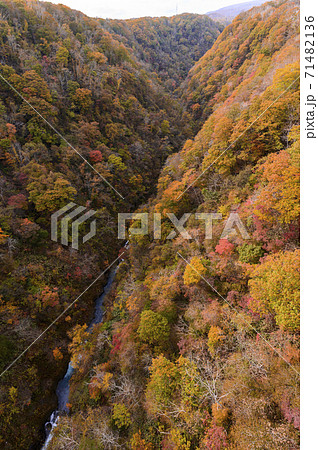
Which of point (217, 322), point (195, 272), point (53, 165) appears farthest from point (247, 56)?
point (217, 322)

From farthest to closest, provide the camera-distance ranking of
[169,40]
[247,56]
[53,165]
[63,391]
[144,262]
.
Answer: [169,40] → [247,56] → [53,165] → [144,262] → [63,391]

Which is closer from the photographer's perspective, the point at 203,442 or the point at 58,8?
the point at 203,442

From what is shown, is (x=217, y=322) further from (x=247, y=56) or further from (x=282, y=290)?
(x=247, y=56)

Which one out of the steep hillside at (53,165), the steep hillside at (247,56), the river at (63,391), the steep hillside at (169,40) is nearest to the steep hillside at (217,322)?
the river at (63,391)

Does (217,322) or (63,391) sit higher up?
(217,322)

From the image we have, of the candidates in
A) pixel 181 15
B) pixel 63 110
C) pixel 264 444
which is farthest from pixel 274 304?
pixel 181 15

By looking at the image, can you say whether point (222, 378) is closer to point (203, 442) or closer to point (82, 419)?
point (203, 442)

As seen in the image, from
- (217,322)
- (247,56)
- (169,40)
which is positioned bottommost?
(217,322)
